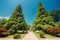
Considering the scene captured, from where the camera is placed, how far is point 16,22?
3903 centimetres

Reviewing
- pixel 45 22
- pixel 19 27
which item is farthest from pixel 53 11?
pixel 19 27

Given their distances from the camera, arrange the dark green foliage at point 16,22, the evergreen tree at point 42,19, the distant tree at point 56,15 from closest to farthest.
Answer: the dark green foliage at point 16,22 < the evergreen tree at point 42,19 < the distant tree at point 56,15

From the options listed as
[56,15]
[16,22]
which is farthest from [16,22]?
[56,15]

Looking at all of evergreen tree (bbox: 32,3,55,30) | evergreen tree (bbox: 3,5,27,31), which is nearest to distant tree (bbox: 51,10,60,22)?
evergreen tree (bbox: 32,3,55,30)

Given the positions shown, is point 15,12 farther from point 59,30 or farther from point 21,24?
point 59,30

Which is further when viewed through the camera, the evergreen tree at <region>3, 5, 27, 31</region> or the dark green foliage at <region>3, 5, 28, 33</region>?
the evergreen tree at <region>3, 5, 27, 31</region>

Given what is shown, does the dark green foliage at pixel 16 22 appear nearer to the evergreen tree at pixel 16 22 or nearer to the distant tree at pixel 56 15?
the evergreen tree at pixel 16 22

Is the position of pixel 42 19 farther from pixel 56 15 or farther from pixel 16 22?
pixel 56 15

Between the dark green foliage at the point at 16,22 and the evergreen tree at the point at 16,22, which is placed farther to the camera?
the evergreen tree at the point at 16,22

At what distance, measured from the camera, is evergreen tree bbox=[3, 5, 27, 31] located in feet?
124

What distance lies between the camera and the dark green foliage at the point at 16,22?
3777cm

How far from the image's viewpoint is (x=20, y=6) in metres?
45.3

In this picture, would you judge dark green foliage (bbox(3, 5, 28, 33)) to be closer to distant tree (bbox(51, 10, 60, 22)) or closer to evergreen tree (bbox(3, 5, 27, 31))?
evergreen tree (bbox(3, 5, 27, 31))

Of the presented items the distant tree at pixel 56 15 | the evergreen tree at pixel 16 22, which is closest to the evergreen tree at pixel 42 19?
the evergreen tree at pixel 16 22
